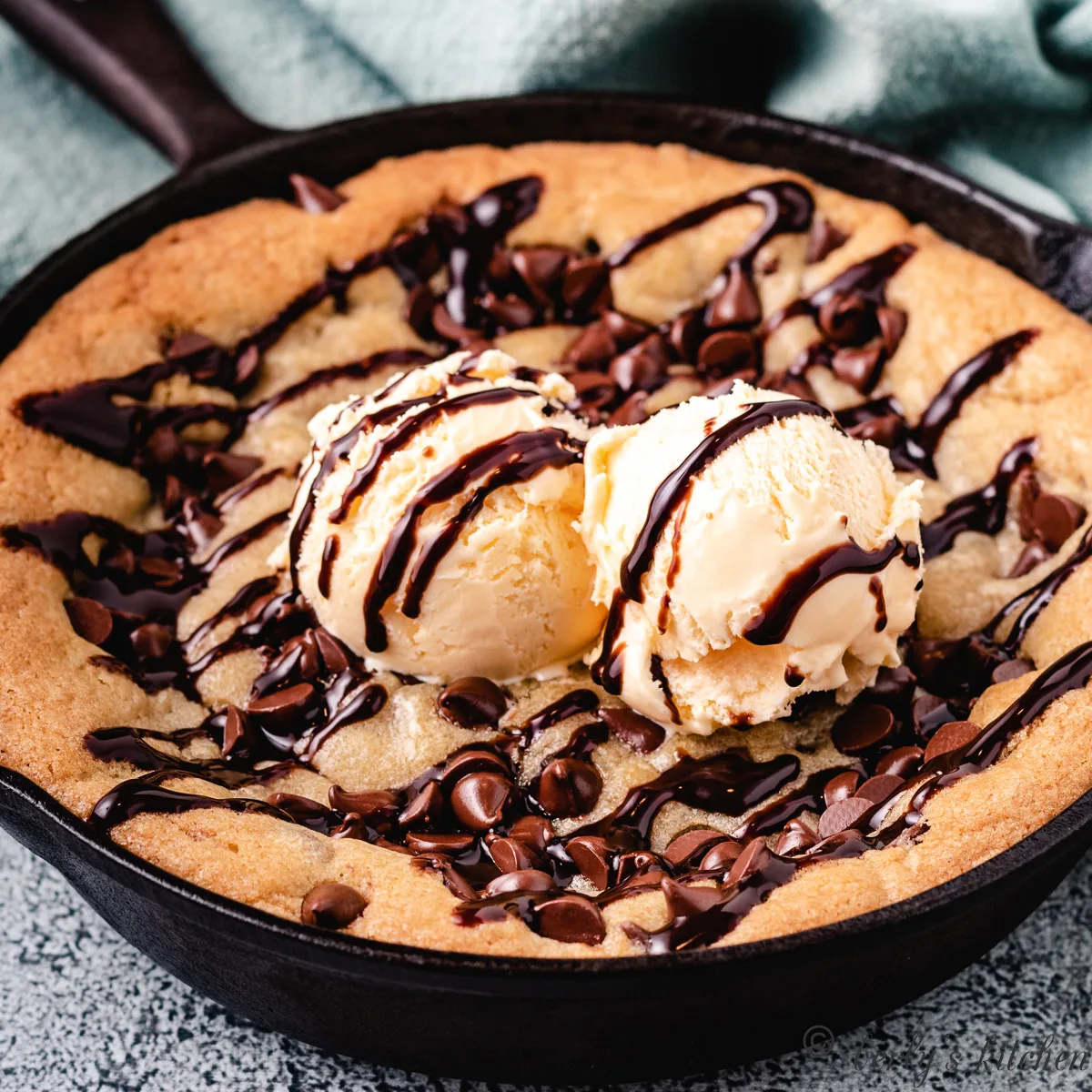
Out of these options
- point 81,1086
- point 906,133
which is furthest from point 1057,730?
point 906,133

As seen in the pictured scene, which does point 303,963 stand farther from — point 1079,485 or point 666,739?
point 1079,485

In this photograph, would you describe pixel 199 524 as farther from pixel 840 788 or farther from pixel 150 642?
pixel 840 788

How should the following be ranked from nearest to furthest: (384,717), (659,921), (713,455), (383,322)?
(659,921)
(713,455)
(384,717)
(383,322)

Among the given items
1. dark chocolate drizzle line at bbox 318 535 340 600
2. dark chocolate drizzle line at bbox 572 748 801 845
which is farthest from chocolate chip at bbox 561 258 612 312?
dark chocolate drizzle line at bbox 572 748 801 845

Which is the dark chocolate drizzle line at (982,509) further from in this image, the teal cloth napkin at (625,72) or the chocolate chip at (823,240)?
the teal cloth napkin at (625,72)

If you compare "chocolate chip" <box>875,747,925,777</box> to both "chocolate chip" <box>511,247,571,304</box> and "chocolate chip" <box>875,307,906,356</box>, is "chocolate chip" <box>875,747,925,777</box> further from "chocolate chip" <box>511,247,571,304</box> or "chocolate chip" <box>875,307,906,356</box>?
"chocolate chip" <box>511,247,571,304</box>

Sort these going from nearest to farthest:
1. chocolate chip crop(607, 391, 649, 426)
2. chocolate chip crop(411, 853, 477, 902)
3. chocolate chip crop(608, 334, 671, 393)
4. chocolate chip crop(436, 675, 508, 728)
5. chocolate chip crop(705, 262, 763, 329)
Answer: chocolate chip crop(411, 853, 477, 902), chocolate chip crop(436, 675, 508, 728), chocolate chip crop(607, 391, 649, 426), chocolate chip crop(608, 334, 671, 393), chocolate chip crop(705, 262, 763, 329)
